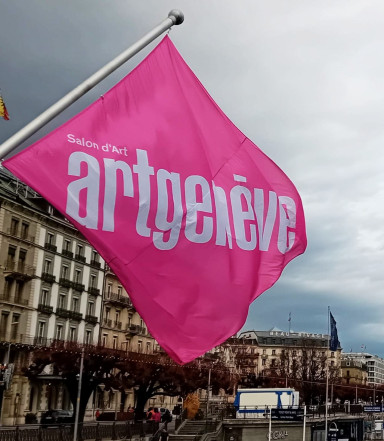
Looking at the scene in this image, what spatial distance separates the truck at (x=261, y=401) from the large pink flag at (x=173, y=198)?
172 ft

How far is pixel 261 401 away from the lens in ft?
200

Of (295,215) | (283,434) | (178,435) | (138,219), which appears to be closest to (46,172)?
(138,219)

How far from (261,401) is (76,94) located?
187 feet

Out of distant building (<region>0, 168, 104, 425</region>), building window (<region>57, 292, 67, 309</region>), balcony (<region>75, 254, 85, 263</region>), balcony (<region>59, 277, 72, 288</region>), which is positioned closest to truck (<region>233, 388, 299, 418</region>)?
distant building (<region>0, 168, 104, 425</region>)

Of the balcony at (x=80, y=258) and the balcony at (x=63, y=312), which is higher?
the balcony at (x=80, y=258)

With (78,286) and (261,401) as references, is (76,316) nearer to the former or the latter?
(78,286)

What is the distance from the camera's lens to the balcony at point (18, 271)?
6725 cm

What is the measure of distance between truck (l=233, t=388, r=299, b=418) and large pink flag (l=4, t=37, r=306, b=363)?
5233 cm

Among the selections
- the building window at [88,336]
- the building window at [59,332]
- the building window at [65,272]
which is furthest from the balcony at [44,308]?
the building window at [88,336]

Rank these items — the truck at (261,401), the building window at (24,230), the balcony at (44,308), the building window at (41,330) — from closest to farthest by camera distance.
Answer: the truck at (261,401) → the building window at (24,230) → the building window at (41,330) → the balcony at (44,308)

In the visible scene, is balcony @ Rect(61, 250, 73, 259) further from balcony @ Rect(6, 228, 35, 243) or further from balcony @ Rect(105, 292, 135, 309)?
balcony @ Rect(105, 292, 135, 309)

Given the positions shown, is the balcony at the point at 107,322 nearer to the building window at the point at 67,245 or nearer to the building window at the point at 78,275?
the building window at the point at 78,275

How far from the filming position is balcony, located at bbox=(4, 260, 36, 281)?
221 feet

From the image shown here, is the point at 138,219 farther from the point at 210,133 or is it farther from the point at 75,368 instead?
the point at 75,368
